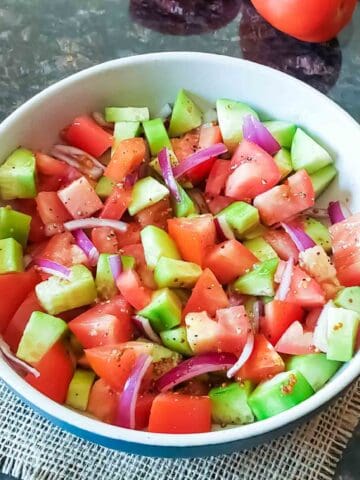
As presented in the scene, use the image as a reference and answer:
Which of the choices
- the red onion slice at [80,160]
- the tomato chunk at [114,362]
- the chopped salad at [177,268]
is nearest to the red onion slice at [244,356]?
the chopped salad at [177,268]

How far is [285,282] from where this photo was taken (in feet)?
3.42

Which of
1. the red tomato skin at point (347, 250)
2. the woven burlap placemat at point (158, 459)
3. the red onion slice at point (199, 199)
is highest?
the red tomato skin at point (347, 250)

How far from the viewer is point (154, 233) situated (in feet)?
3.51

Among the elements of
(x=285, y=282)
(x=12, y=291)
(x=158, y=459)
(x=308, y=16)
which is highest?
(x=308, y=16)

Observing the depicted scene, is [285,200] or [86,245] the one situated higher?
[285,200]

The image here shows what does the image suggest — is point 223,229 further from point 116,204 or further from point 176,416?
point 176,416

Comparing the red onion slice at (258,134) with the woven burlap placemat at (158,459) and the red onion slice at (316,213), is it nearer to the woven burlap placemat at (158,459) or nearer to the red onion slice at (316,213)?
the red onion slice at (316,213)

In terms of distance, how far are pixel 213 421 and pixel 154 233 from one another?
0.79 ft

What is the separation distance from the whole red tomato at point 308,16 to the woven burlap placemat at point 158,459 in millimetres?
591

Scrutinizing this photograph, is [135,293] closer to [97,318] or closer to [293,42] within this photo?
[97,318]

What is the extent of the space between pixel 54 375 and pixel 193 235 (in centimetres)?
24

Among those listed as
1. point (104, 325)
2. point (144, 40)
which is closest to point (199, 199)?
point (104, 325)

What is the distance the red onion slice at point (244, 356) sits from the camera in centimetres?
98

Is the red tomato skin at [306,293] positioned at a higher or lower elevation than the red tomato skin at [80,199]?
higher
